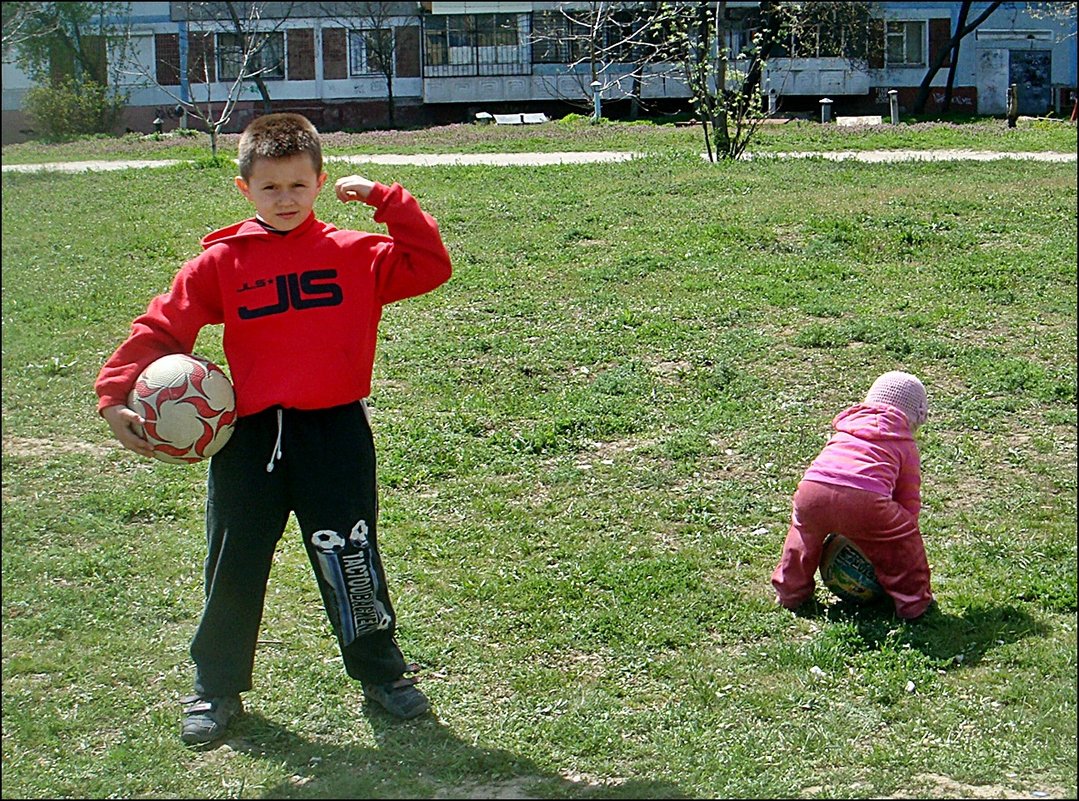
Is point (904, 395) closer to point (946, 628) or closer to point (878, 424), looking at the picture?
point (878, 424)

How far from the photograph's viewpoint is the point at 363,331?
4.04 m

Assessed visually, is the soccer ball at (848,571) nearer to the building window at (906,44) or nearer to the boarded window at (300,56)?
the boarded window at (300,56)

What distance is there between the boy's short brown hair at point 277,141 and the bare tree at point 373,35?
64.4 ft

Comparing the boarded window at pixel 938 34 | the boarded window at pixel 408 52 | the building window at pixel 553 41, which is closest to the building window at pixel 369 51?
the boarded window at pixel 408 52

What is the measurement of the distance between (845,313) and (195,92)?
8639 mm

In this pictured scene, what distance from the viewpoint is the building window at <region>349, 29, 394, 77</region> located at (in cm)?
2700

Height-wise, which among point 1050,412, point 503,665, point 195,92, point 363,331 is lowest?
point 503,665

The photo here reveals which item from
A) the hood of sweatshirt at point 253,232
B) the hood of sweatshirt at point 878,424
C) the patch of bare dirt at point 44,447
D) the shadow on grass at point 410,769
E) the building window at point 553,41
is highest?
the building window at point 553,41

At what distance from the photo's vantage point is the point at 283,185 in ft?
13.0

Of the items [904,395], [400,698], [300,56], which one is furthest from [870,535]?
[300,56]

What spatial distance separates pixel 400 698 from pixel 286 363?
1.18 metres

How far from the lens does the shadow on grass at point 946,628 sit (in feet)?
15.3

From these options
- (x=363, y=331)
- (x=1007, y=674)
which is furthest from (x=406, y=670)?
(x=1007, y=674)

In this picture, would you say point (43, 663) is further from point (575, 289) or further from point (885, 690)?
point (575, 289)
